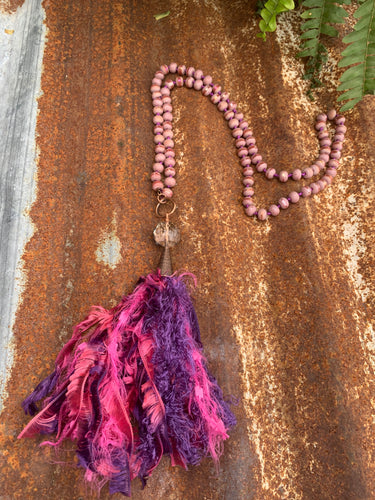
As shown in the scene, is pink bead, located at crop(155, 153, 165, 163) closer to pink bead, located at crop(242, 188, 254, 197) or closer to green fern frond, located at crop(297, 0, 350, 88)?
pink bead, located at crop(242, 188, 254, 197)

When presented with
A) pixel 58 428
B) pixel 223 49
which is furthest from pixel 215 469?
pixel 223 49

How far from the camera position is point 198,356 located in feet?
2.79

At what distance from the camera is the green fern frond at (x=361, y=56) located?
952 mm

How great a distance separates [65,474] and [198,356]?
410 mm

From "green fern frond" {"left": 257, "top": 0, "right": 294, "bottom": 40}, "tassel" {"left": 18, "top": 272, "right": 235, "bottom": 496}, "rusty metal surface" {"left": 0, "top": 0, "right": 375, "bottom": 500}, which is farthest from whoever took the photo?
"green fern frond" {"left": 257, "top": 0, "right": 294, "bottom": 40}

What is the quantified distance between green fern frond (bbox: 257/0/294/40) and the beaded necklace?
81 centimetres

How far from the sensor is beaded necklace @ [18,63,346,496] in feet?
2.56

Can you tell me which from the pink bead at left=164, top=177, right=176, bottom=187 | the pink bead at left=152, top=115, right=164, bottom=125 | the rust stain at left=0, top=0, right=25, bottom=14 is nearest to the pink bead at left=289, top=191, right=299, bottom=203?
the pink bead at left=164, top=177, right=176, bottom=187

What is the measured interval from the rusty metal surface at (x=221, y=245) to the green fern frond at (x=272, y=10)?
12 cm

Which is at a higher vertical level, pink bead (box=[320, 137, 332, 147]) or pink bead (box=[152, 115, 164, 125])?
pink bead (box=[152, 115, 164, 125])

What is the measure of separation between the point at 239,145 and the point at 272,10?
38 cm

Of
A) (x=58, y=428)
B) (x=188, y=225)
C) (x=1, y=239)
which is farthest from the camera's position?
(x=188, y=225)

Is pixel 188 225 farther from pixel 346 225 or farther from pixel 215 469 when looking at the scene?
pixel 215 469

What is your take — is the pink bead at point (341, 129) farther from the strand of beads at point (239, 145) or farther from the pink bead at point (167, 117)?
the pink bead at point (167, 117)
